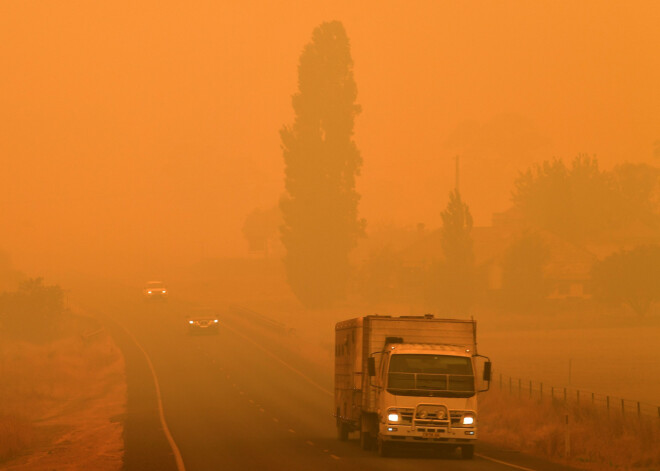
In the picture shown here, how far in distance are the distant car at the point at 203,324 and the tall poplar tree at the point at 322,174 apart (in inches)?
671

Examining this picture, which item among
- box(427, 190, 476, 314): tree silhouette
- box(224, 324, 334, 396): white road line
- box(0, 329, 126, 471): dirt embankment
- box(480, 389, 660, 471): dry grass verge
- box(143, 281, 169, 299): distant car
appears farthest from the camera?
box(143, 281, 169, 299): distant car

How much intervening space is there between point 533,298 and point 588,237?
206ft

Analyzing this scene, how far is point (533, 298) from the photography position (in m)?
85.6

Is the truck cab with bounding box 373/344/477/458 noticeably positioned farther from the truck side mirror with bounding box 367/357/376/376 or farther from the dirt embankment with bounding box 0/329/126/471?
the dirt embankment with bounding box 0/329/126/471

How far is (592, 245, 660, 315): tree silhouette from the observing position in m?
81.2

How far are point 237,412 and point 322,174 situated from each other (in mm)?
52245

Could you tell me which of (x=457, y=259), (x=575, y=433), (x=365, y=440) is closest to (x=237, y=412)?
(x=365, y=440)

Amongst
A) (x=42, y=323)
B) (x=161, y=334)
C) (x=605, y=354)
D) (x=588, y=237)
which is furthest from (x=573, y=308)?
(x=588, y=237)

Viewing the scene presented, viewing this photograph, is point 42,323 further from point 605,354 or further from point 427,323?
point 427,323

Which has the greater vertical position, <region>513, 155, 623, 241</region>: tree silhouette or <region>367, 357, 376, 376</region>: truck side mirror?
<region>513, 155, 623, 241</region>: tree silhouette

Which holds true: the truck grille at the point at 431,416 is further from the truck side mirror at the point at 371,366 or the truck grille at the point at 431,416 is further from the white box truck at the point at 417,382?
the truck side mirror at the point at 371,366

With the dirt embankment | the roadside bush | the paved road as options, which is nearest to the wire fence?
the paved road

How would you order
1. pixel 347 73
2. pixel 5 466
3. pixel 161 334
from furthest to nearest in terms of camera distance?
pixel 347 73 → pixel 161 334 → pixel 5 466

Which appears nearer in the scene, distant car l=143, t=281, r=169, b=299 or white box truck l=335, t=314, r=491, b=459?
white box truck l=335, t=314, r=491, b=459
